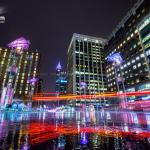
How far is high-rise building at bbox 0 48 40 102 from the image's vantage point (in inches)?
Answer: 5281

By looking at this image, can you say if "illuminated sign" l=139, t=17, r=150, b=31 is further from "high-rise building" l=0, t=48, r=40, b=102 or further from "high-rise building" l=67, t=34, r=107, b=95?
"high-rise building" l=0, t=48, r=40, b=102

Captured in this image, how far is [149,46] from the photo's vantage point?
63781mm

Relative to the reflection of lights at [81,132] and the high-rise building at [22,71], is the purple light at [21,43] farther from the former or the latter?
the high-rise building at [22,71]

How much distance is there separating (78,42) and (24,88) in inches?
2818

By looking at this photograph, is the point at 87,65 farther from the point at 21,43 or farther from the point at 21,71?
the point at 21,43

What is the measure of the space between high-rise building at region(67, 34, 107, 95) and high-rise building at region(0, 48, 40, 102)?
33.7m

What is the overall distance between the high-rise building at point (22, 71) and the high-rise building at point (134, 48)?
225 ft

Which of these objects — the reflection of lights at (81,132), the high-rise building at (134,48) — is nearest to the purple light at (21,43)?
the reflection of lights at (81,132)

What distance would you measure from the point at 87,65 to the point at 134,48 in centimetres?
8100

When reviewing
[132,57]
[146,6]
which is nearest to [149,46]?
[132,57]

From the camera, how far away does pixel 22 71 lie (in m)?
148

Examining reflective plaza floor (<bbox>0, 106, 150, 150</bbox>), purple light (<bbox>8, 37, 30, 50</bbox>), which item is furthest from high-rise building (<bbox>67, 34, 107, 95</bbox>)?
reflective plaza floor (<bbox>0, 106, 150, 150</bbox>)

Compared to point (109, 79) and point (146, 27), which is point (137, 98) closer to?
point (146, 27)

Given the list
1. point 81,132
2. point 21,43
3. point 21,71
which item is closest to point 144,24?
point 21,43
